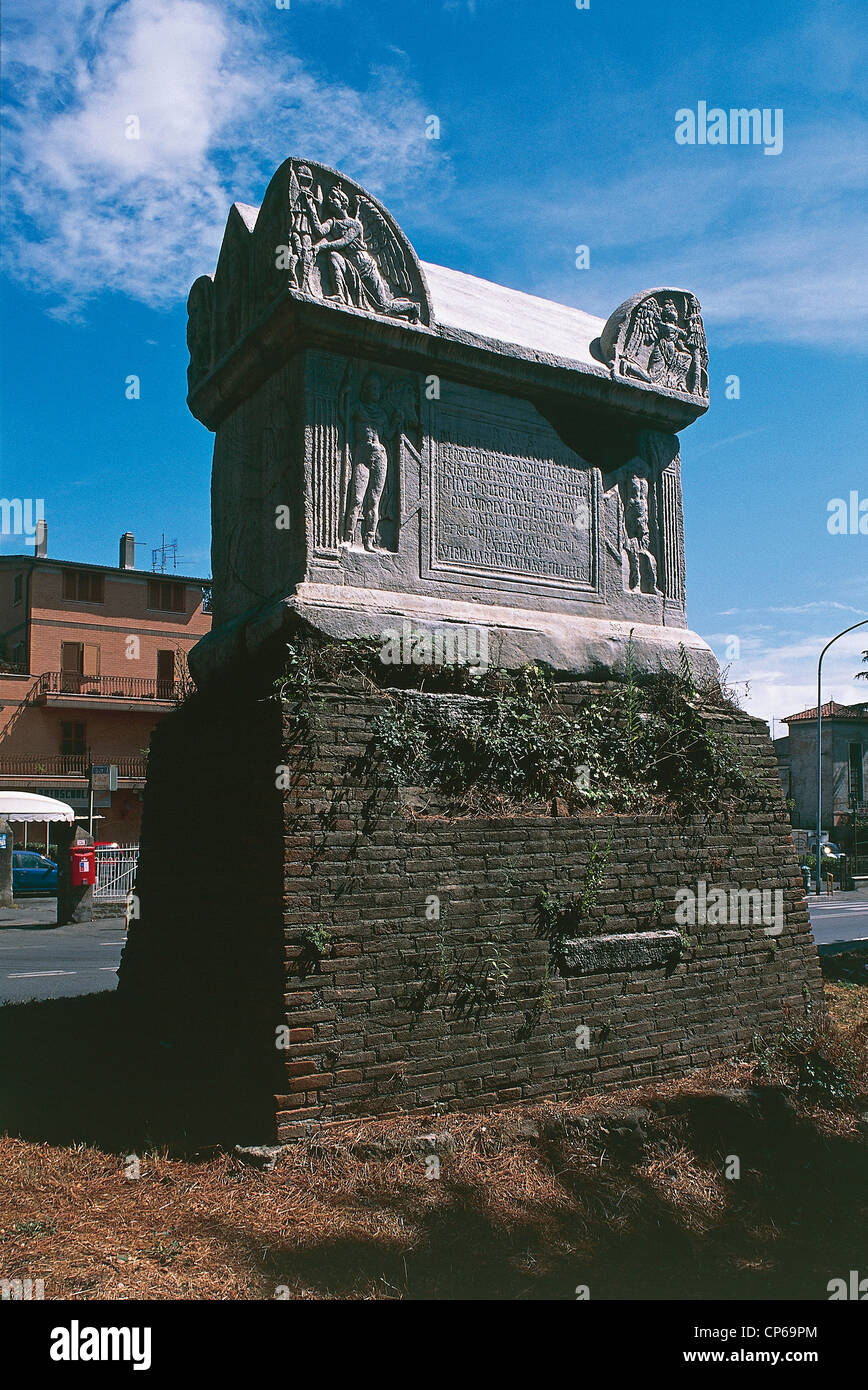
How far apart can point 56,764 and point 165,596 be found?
7294 millimetres

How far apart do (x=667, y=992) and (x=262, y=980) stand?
246 centimetres

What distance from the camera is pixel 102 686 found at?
3391cm

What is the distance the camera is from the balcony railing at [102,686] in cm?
3275

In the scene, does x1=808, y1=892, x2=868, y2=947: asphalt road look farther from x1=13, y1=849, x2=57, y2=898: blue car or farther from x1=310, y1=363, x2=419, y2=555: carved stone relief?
x1=13, y1=849, x2=57, y2=898: blue car

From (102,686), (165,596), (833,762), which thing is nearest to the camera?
(102,686)

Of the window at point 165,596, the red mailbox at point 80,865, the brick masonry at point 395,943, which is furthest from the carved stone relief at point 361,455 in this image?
the window at point 165,596

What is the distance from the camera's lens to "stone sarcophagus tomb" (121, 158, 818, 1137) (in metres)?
4.86

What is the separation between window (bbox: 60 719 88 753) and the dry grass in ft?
99.5

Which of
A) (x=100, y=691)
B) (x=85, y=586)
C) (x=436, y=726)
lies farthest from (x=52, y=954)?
(x=85, y=586)

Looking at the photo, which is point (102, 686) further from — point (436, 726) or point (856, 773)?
point (856, 773)

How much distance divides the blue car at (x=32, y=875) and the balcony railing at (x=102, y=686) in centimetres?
871

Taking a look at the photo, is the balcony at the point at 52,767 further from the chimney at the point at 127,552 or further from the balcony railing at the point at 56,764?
the chimney at the point at 127,552

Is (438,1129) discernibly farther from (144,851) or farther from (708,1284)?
(144,851)

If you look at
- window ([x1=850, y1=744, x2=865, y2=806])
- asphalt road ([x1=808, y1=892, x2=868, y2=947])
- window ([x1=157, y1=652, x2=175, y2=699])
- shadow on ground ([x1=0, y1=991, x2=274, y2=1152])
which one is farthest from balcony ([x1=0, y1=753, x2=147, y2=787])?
window ([x1=850, y1=744, x2=865, y2=806])
